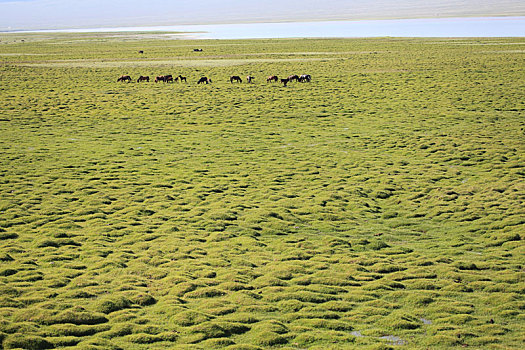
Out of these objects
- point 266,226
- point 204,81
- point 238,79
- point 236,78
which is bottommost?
point 266,226

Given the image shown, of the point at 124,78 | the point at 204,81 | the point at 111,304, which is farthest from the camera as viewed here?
the point at 124,78

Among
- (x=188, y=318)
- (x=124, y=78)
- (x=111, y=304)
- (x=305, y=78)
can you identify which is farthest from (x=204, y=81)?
(x=188, y=318)

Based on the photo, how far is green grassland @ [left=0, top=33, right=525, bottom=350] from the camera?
9.77m

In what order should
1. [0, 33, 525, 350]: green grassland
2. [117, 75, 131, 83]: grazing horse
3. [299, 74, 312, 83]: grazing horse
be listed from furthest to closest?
[117, 75, 131, 83]: grazing horse → [299, 74, 312, 83]: grazing horse → [0, 33, 525, 350]: green grassland

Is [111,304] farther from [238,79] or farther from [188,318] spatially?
[238,79]

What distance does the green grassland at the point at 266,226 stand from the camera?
977 cm

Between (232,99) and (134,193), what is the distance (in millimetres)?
23526

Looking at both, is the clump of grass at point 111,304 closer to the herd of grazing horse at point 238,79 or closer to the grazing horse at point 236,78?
the herd of grazing horse at point 238,79

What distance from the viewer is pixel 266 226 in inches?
602

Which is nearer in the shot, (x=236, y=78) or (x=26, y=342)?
(x=26, y=342)

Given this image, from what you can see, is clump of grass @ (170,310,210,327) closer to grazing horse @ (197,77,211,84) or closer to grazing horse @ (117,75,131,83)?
Answer: grazing horse @ (197,77,211,84)

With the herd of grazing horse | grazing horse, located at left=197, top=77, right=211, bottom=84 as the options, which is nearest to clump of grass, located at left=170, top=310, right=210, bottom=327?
the herd of grazing horse

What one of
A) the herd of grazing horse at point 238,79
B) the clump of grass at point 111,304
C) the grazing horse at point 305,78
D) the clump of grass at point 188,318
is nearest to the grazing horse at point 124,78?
the herd of grazing horse at point 238,79

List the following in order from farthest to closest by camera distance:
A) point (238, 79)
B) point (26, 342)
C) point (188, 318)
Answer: point (238, 79), point (188, 318), point (26, 342)
